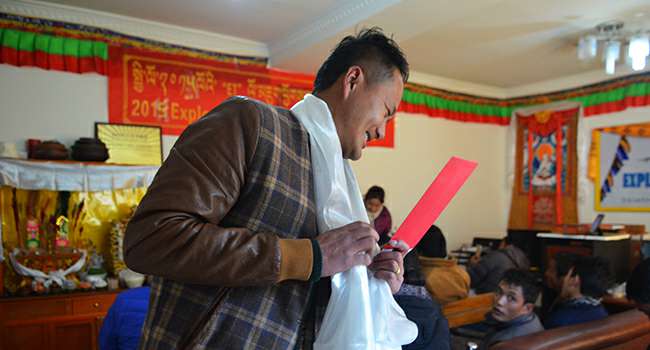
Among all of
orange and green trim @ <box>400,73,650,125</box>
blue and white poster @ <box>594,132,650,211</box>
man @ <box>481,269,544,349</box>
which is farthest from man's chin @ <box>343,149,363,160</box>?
blue and white poster @ <box>594,132,650,211</box>

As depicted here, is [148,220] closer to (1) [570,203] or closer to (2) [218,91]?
(2) [218,91]

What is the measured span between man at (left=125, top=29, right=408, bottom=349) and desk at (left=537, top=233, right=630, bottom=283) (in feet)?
13.0

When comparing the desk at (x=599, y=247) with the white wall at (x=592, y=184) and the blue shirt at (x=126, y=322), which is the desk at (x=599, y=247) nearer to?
the white wall at (x=592, y=184)

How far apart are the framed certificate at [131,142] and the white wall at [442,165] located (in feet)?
6.93

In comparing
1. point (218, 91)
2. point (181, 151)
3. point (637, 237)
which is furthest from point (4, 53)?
point (637, 237)

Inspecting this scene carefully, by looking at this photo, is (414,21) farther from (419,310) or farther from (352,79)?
(352,79)

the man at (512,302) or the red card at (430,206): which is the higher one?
the red card at (430,206)

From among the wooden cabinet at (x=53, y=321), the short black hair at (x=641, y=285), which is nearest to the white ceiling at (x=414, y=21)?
the short black hair at (x=641, y=285)

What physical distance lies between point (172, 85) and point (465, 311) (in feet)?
9.67

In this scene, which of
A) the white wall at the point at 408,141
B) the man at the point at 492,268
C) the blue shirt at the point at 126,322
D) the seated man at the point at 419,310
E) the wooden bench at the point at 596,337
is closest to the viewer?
the wooden bench at the point at 596,337

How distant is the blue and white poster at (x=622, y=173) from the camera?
5.11 metres

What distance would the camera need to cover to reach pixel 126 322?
2.14 metres

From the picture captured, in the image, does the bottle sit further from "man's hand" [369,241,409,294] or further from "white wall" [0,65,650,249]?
"man's hand" [369,241,409,294]

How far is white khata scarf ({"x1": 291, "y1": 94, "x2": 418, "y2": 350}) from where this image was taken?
70cm
